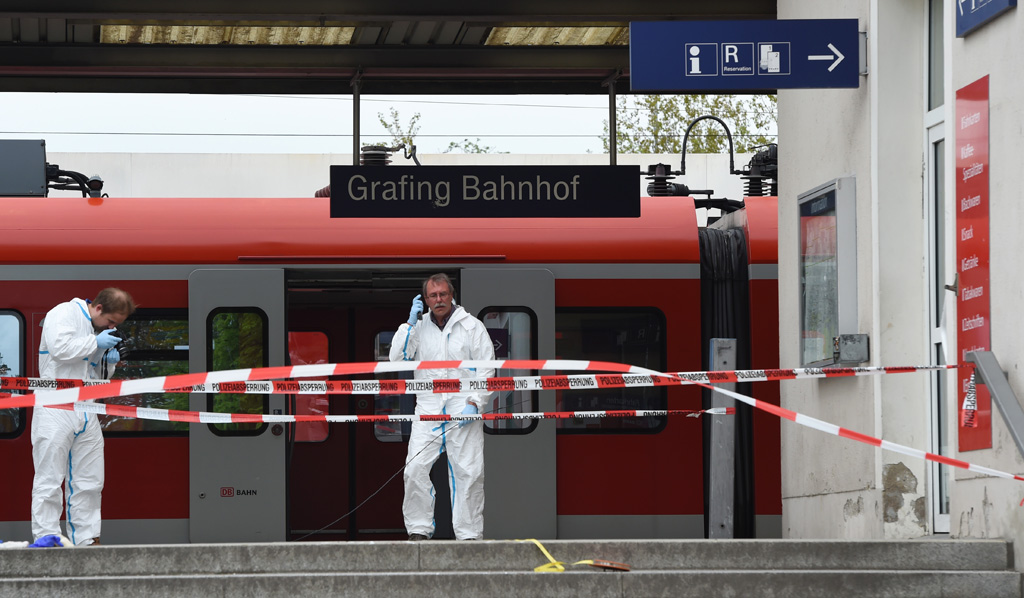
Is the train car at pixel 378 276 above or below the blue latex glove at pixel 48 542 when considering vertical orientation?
above

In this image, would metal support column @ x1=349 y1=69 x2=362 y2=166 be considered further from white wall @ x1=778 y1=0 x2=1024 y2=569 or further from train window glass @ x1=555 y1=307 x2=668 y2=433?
white wall @ x1=778 y1=0 x2=1024 y2=569

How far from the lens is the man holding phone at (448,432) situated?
957 cm

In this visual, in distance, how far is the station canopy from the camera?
1018cm

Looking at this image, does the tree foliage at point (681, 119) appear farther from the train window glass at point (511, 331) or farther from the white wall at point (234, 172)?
the train window glass at point (511, 331)

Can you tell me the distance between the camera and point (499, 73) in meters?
11.9

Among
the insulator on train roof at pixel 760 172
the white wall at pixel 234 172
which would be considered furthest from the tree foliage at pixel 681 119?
the insulator on train roof at pixel 760 172

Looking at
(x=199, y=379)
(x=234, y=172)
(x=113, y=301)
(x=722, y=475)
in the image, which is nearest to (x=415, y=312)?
(x=113, y=301)

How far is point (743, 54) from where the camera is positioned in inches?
330

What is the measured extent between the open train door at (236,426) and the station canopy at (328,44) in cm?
181

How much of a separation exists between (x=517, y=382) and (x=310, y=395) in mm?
3695

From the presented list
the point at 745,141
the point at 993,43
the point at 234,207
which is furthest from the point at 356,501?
the point at 745,141

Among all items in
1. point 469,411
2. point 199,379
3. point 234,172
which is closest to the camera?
point 199,379

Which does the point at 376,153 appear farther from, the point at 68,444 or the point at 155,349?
the point at 68,444

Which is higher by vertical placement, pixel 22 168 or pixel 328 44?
pixel 328 44
